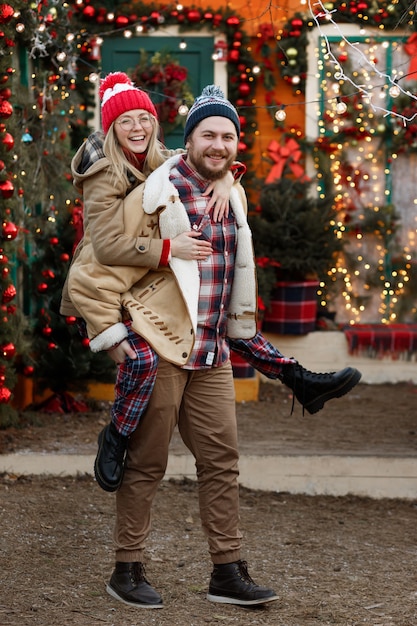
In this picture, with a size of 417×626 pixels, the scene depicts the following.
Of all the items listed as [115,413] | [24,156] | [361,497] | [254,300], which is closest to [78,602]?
[115,413]

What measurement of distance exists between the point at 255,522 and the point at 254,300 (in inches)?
73.3

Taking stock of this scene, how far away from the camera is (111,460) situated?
4.22m

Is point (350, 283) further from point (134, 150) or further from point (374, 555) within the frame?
point (134, 150)

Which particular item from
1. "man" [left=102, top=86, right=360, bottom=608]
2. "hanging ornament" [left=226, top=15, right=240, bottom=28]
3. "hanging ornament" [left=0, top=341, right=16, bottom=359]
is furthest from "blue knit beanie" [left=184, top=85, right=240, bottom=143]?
"hanging ornament" [left=226, top=15, right=240, bottom=28]

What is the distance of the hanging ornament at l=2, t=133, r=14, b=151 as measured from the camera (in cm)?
618

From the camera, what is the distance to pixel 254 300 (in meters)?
4.36

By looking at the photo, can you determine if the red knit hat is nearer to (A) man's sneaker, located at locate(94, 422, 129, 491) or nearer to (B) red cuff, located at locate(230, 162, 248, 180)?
(B) red cuff, located at locate(230, 162, 248, 180)

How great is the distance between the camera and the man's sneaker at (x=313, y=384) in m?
4.48

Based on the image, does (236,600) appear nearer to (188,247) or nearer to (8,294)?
(188,247)

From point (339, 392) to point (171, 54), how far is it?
219 inches

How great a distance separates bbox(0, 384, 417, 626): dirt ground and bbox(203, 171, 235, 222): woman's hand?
161 centimetres

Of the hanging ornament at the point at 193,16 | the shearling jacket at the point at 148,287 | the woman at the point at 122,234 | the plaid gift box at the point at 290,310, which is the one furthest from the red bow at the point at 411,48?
the shearling jacket at the point at 148,287

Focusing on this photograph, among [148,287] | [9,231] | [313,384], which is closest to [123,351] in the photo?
[148,287]

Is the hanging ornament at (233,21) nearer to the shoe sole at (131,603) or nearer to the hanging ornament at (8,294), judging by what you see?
the hanging ornament at (8,294)
